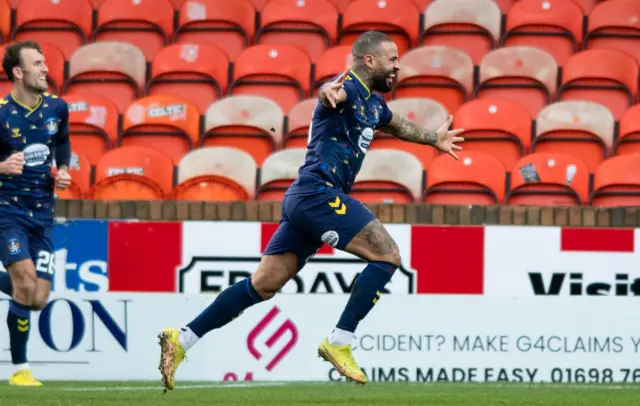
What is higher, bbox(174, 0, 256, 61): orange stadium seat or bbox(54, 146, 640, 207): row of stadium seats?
bbox(174, 0, 256, 61): orange stadium seat

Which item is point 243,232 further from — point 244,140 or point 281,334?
point 244,140

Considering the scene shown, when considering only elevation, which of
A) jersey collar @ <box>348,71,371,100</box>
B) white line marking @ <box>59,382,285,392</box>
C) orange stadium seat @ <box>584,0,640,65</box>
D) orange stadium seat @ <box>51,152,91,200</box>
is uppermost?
orange stadium seat @ <box>584,0,640,65</box>

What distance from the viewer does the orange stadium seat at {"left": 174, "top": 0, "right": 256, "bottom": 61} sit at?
11312 mm

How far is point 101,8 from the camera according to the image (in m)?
11.5

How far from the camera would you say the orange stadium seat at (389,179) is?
354 inches

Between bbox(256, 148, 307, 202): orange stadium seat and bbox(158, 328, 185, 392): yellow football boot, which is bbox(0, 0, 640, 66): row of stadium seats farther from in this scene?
bbox(158, 328, 185, 392): yellow football boot

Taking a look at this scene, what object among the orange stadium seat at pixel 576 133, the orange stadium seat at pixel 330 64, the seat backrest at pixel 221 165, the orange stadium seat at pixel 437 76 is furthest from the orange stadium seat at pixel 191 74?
the orange stadium seat at pixel 576 133

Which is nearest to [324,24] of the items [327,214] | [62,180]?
[62,180]

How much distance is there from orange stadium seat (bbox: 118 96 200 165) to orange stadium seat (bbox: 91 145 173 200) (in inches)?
20.9

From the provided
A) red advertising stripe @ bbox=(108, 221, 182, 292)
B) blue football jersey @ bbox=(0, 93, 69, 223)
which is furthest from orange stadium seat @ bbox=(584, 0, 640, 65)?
blue football jersey @ bbox=(0, 93, 69, 223)

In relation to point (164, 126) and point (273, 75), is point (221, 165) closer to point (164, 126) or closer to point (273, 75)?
point (164, 126)

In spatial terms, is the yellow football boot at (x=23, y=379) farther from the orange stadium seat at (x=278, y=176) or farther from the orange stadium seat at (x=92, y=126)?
the orange stadium seat at (x=92, y=126)

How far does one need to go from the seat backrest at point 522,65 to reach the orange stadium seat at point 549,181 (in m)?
1.36

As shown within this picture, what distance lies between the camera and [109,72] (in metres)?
10.9
